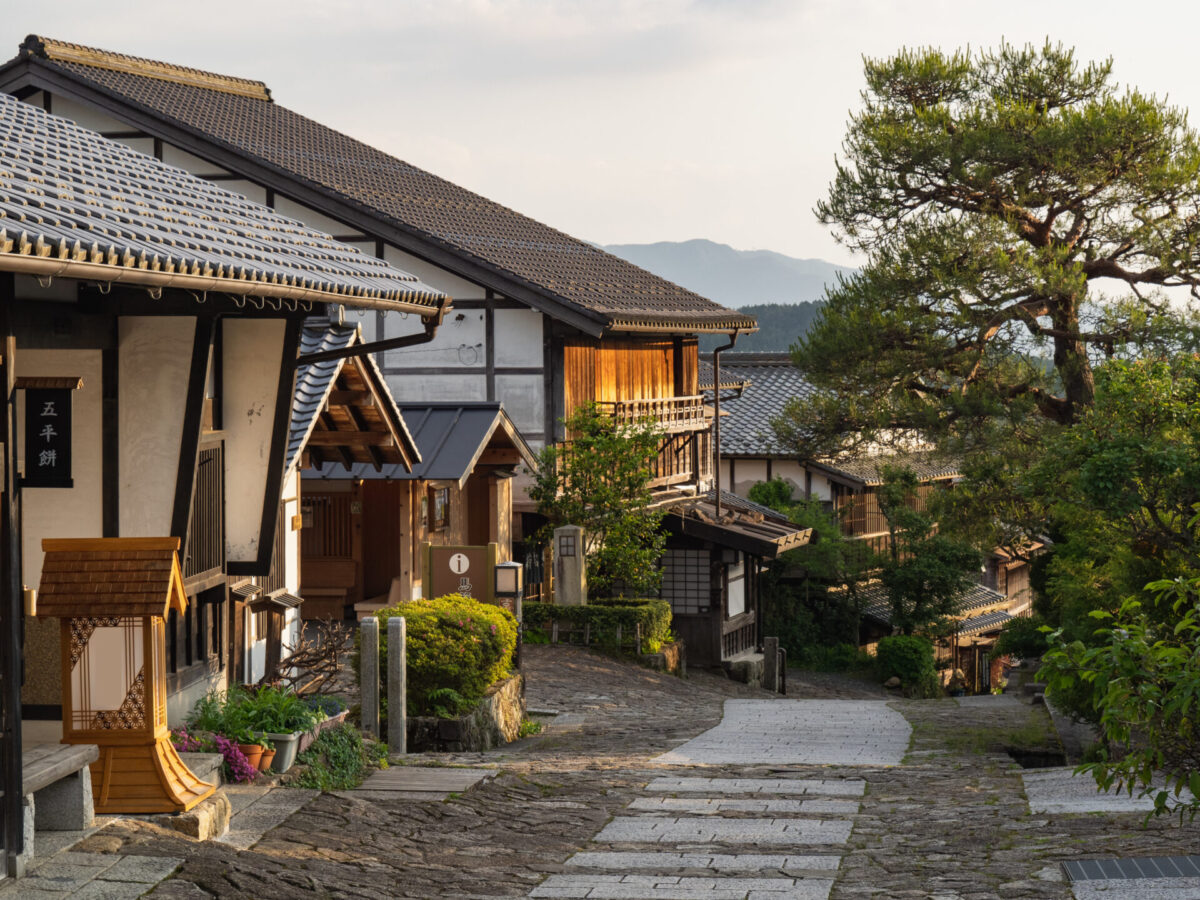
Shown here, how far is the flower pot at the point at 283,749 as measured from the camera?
30.8 ft

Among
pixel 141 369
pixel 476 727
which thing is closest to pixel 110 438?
pixel 141 369

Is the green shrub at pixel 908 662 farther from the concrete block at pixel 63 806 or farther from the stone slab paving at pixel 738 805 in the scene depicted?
the concrete block at pixel 63 806

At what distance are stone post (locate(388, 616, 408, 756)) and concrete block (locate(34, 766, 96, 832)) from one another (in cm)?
504

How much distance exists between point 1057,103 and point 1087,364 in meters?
4.86

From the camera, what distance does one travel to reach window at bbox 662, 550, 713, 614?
27.5m

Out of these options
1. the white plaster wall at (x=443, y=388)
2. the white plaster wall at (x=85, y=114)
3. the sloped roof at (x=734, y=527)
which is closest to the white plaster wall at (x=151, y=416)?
the white plaster wall at (x=443, y=388)

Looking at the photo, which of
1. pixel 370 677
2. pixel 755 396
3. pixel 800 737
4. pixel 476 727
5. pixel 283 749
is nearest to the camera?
pixel 283 749

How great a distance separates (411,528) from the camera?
20.2 meters

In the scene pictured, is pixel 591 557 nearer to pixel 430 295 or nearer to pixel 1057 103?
pixel 1057 103

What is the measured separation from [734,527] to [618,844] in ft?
61.6

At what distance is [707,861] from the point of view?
813 centimetres

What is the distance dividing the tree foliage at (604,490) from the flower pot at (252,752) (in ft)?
47.1

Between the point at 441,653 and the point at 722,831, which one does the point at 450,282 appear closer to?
the point at 441,653

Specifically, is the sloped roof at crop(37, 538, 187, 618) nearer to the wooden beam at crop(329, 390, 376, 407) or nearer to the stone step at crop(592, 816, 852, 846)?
the stone step at crop(592, 816, 852, 846)
